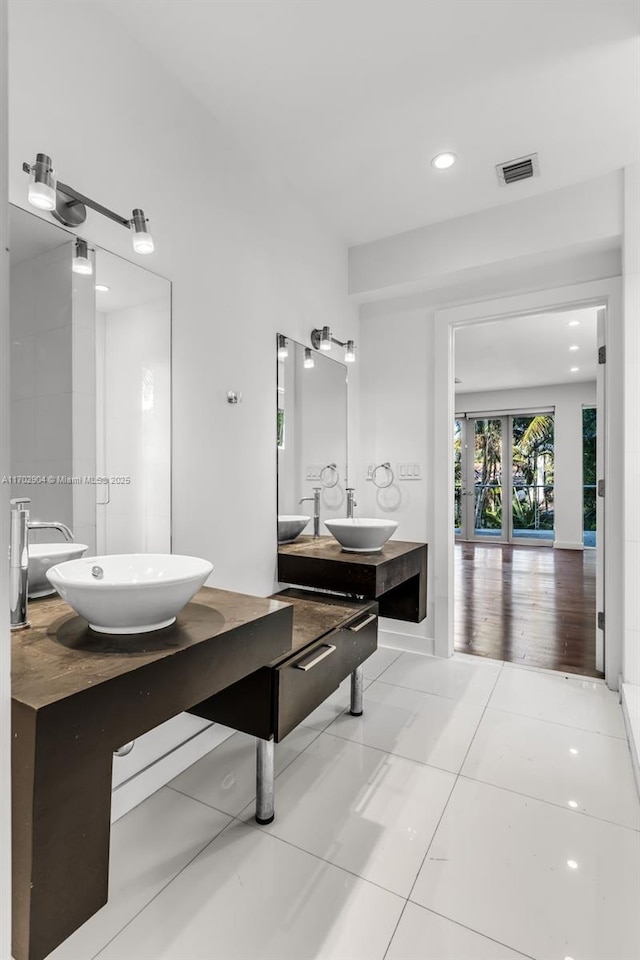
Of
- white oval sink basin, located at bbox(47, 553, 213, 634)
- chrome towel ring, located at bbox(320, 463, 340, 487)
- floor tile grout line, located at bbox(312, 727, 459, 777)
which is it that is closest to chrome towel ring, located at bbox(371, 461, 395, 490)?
chrome towel ring, located at bbox(320, 463, 340, 487)

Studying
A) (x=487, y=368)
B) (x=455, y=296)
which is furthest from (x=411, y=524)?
(x=487, y=368)

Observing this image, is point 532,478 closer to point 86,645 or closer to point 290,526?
point 290,526

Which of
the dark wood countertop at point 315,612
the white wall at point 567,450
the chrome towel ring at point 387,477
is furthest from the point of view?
the white wall at point 567,450

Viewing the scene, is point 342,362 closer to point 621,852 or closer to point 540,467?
point 621,852

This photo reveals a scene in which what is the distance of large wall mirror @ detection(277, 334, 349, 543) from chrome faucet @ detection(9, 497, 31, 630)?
4.56 ft

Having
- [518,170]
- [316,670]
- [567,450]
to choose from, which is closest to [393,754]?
[316,670]

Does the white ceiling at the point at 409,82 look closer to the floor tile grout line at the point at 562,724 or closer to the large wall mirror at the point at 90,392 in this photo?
the large wall mirror at the point at 90,392

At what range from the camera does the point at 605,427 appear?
263 cm

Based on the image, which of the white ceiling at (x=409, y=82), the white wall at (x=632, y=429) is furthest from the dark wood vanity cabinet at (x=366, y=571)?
the white ceiling at (x=409, y=82)

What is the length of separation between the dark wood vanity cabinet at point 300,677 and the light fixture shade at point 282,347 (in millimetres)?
1246

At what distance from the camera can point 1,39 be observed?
2.00ft

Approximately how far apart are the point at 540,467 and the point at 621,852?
7.29 meters

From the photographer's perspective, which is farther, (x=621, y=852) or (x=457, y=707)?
(x=457, y=707)

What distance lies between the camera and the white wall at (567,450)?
758 centimetres
